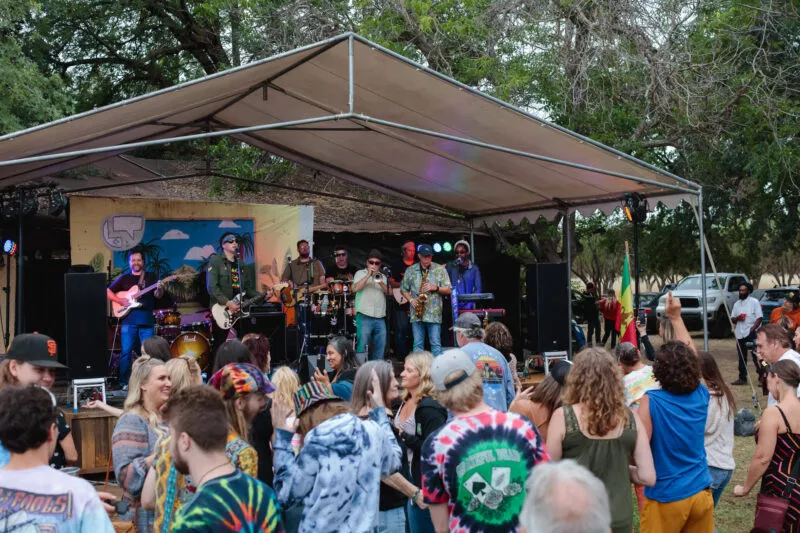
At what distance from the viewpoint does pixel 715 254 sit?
2683cm

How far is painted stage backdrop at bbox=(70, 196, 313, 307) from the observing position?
1105 centimetres

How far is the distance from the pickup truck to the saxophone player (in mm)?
13118

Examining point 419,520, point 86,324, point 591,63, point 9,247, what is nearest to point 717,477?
point 419,520

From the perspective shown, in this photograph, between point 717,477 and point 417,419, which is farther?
point 717,477

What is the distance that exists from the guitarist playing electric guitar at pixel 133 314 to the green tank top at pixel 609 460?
7059 mm

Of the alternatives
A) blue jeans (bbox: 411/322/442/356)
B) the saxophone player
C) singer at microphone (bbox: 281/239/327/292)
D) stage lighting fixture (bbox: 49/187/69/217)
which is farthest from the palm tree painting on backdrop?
blue jeans (bbox: 411/322/442/356)

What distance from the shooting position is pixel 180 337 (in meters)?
9.88

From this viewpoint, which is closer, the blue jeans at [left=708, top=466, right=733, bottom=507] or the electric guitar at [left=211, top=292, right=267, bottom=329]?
the blue jeans at [left=708, top=466, right=733, bottom=507]

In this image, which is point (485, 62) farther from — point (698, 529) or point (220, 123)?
point (698, 529)

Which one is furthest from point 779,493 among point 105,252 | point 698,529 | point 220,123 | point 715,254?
point 715,254

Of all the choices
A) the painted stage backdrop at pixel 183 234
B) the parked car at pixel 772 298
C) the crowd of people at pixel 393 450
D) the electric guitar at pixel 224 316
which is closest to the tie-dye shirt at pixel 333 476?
the crowd of people at pixel 393 450

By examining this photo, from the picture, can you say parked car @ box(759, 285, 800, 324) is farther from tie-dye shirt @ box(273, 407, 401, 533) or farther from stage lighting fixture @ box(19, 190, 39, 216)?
tie-dye shirt @ box(273, 407, 401, 533)

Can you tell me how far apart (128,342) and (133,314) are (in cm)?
34

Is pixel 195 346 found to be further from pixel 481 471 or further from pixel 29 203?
pixel 481 471
